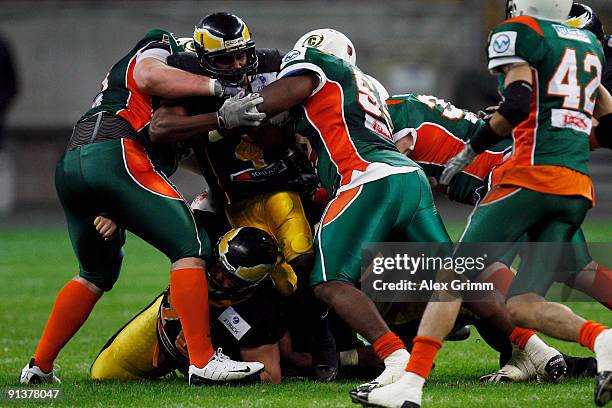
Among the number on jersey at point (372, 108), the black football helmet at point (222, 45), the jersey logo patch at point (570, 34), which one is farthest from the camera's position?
the black football helmet at point (222, 45)

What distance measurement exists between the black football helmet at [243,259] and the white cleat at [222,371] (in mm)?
376

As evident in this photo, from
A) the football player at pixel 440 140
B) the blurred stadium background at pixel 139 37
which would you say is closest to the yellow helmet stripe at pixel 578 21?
the football player at pixel 440 140

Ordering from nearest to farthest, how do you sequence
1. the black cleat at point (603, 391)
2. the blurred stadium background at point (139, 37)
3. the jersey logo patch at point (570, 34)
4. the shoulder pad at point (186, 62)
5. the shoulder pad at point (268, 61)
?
the black cleat at point (603, 391)
the jersey logo patch at point (570, 34)
the shoulder pad at point (186, 62)
the shoulder pad at point (268, 61)
the blurred stadium background at point (139, 37)

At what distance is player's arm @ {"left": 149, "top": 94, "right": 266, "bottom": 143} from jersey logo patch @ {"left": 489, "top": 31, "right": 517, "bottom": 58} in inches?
46.4

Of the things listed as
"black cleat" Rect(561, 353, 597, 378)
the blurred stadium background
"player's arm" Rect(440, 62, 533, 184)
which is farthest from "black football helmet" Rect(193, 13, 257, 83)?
the blurred stadium background

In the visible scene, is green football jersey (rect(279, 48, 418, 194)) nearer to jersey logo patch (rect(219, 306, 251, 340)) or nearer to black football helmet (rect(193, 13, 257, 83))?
black football helmet (rect(193, 13, 257, 83))

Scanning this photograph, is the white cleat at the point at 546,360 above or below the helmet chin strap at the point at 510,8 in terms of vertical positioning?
below

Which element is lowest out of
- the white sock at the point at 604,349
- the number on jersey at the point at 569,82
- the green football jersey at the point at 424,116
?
the white sock at the point at 604,349

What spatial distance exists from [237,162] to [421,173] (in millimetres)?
1074

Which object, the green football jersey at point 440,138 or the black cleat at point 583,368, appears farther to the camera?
the green football jersey at point 440,138

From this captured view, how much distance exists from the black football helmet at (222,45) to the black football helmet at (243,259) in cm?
80

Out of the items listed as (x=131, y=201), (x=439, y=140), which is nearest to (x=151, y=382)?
(x=131, y=201)

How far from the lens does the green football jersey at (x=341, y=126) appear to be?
557 centimetres

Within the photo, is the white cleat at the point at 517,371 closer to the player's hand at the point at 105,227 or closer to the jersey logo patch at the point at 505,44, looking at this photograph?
the jersey logo patch at the point at 505,44
